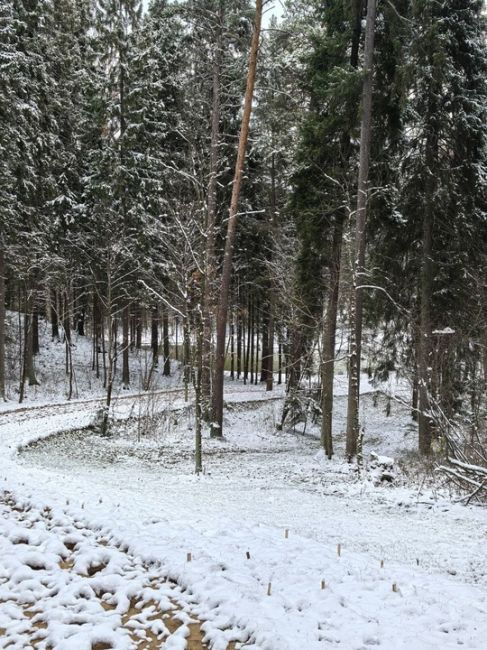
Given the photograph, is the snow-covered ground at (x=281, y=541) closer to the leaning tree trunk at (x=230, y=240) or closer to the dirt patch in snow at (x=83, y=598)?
the dirt patch in snow at (x=83, y=598)

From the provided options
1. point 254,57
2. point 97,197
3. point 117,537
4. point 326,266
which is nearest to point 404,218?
point 326,266

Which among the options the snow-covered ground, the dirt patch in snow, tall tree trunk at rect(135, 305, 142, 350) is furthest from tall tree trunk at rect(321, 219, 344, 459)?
tall tree trunk at rect(135, 305, 142, 350)

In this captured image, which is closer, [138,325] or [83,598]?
[83,598]

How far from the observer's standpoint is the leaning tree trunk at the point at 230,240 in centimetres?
1367

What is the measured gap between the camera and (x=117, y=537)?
18.6 feet

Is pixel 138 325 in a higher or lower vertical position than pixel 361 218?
lower

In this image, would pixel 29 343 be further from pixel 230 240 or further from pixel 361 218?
pixel 361 218

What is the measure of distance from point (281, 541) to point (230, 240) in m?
10.3

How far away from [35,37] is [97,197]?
6669 mm

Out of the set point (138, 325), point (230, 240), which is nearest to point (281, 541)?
point (230, 240)

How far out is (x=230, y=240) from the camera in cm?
1462

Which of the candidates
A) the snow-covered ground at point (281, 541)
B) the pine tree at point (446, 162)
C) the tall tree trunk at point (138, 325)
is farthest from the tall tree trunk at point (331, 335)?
the tall tree trunk at point (138, 325)

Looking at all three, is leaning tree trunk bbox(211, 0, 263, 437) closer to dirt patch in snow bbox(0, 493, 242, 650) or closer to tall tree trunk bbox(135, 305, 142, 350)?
dirt patch in snow bbox(0, 493, 242, 650)

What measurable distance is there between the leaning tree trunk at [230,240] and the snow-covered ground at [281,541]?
2.75 m
